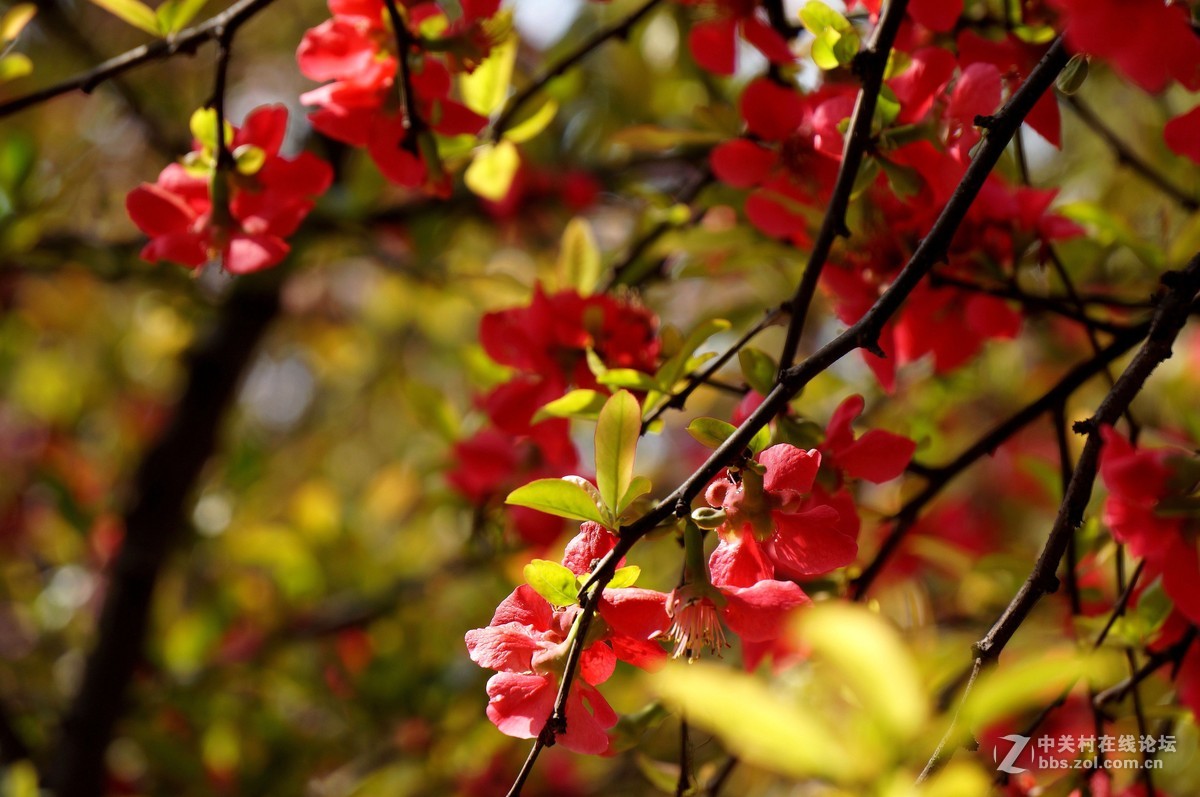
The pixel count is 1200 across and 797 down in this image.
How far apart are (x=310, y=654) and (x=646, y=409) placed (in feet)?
3.70

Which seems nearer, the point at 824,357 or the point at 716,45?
the point at 824,357

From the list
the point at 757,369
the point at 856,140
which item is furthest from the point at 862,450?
the point at 856,140

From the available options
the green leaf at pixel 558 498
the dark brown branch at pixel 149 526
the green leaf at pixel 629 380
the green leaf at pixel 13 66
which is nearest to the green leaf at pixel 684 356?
the green leaf at pixel 629 380

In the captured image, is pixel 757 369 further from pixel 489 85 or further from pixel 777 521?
pixel 489 85

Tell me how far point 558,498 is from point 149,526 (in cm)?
104

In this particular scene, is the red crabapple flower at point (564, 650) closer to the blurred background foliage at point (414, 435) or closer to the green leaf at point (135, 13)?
the blurred background foliage at point (414, 435)

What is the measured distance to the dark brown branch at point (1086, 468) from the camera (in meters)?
0.48

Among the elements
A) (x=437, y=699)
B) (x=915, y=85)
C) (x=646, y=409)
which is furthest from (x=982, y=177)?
(x=437, y=699)

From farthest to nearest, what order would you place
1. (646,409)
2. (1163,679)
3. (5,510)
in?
(5,510)
(1163,679)
(646,409)

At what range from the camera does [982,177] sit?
0.50 metres

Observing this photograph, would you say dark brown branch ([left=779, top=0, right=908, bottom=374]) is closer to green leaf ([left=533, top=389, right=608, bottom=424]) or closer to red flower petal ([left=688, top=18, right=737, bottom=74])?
green leaf ([left=533, top=389, right=608, bottom=424])

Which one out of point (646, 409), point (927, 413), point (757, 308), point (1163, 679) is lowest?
point (1163, 679)

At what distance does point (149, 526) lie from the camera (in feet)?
4.46

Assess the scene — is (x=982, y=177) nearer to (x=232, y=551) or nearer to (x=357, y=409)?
(x=232, y=551)
